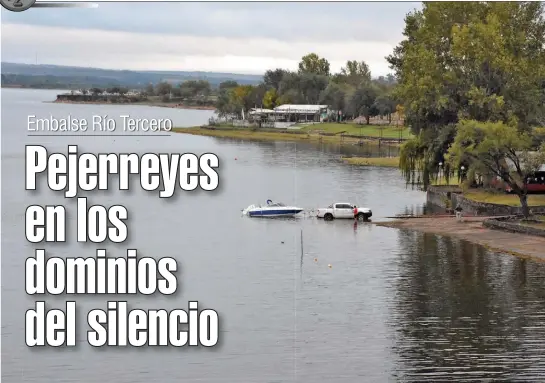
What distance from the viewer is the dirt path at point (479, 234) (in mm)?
69312

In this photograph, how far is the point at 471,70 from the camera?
94000 mm

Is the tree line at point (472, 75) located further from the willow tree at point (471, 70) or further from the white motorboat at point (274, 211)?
the white motorboat at point (274, 211)

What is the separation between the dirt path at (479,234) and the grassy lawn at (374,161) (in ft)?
195

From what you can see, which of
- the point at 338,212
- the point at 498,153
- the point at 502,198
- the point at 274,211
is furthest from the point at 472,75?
the point at 274,211

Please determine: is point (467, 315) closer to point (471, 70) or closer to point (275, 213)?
point (275, 213)

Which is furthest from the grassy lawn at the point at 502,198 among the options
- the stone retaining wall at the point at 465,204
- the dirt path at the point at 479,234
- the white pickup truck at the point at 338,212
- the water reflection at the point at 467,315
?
the water reflection at the point at 467,315

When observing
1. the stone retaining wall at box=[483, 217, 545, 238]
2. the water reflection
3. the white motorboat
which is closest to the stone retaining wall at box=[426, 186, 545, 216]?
the stone retaining wall at box=[483, 217, 545, 238]

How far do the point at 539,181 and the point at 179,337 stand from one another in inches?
2085

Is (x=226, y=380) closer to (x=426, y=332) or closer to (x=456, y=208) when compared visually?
(x=426, y=332)

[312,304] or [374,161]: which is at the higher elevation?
[374,161]

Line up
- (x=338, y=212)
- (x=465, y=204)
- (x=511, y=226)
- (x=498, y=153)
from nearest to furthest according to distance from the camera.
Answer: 1. (x=511, y=226)
2. (x=498, y=153)
3. (x=465, y=204)
4. (x=338, y=212)

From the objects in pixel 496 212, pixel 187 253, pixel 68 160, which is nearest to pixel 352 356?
pixel 68 160

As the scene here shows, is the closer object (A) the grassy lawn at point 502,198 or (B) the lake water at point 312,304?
(B) the lake water at point 312,304

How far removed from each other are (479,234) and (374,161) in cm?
7414
